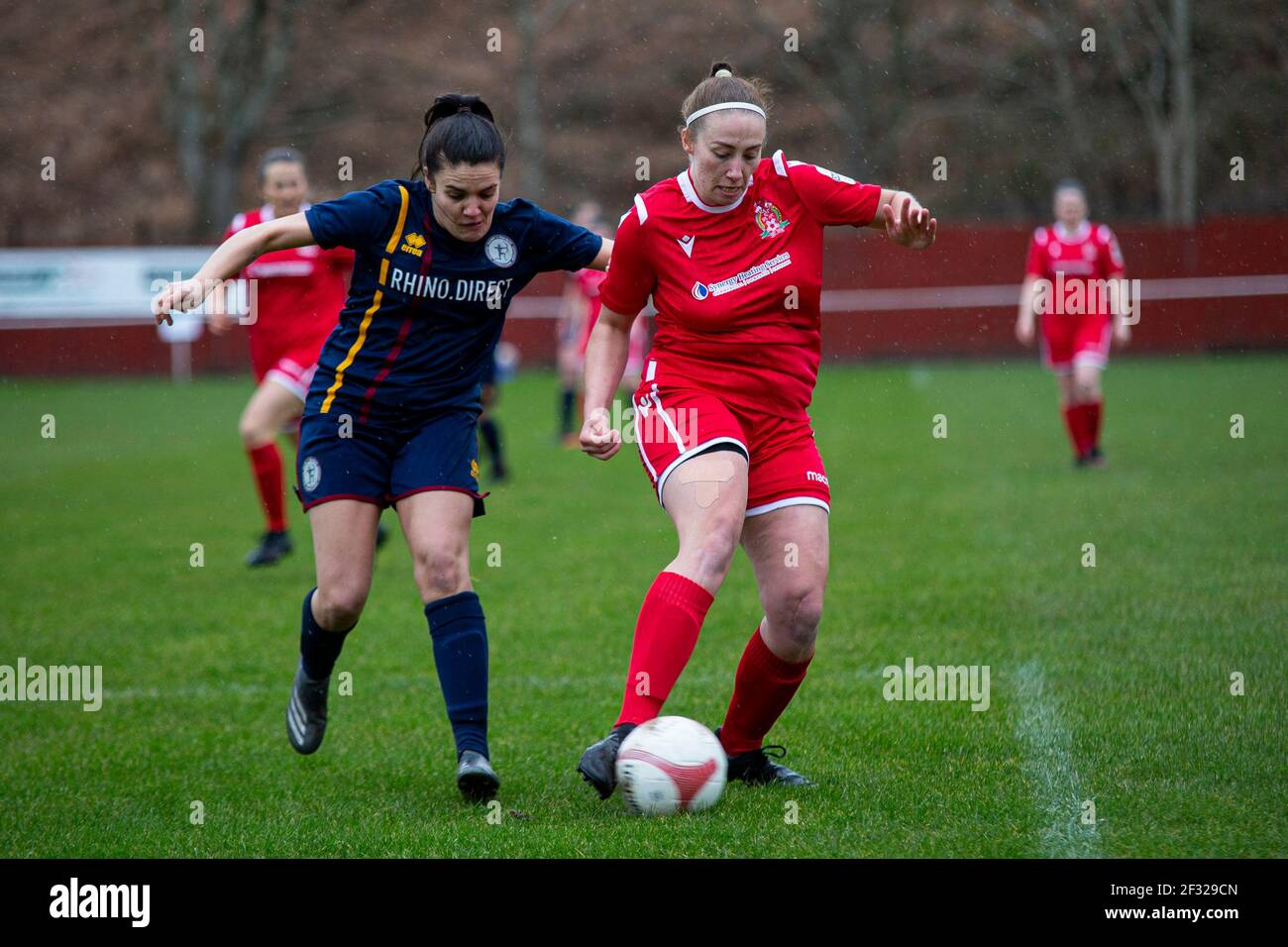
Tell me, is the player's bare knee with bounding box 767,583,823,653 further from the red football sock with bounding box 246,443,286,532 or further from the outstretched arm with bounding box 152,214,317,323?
the red football sock with bounding box 246,443,286,532

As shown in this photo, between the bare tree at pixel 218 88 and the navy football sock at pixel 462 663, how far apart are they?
90.2 feet

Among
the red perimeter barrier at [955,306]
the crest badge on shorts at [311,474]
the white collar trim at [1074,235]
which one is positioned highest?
the red perimeter barrier at [955,306]

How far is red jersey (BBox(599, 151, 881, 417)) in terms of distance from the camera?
4406 millimetres

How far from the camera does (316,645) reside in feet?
15.9

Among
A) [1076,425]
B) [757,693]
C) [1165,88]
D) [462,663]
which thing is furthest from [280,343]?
[1165,88]

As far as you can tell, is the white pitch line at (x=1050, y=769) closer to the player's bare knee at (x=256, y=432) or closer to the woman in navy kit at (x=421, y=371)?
the woman in navy kit at (x=421, y=371)

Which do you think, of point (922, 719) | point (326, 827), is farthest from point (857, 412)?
point (326, 827)

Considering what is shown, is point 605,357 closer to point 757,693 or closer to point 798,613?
point 798,613

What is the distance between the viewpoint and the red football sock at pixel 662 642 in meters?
4.14

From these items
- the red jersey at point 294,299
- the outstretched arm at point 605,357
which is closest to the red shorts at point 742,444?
the outstretched arm at point 605,357

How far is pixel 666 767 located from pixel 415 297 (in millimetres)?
1615

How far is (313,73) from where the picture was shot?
3288 centimetres

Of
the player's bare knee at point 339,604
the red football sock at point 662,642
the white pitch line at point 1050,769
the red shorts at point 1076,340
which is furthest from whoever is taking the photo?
the red shorts at point 1076,340

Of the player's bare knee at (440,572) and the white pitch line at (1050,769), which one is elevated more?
the player's bare knee at (440,572)
